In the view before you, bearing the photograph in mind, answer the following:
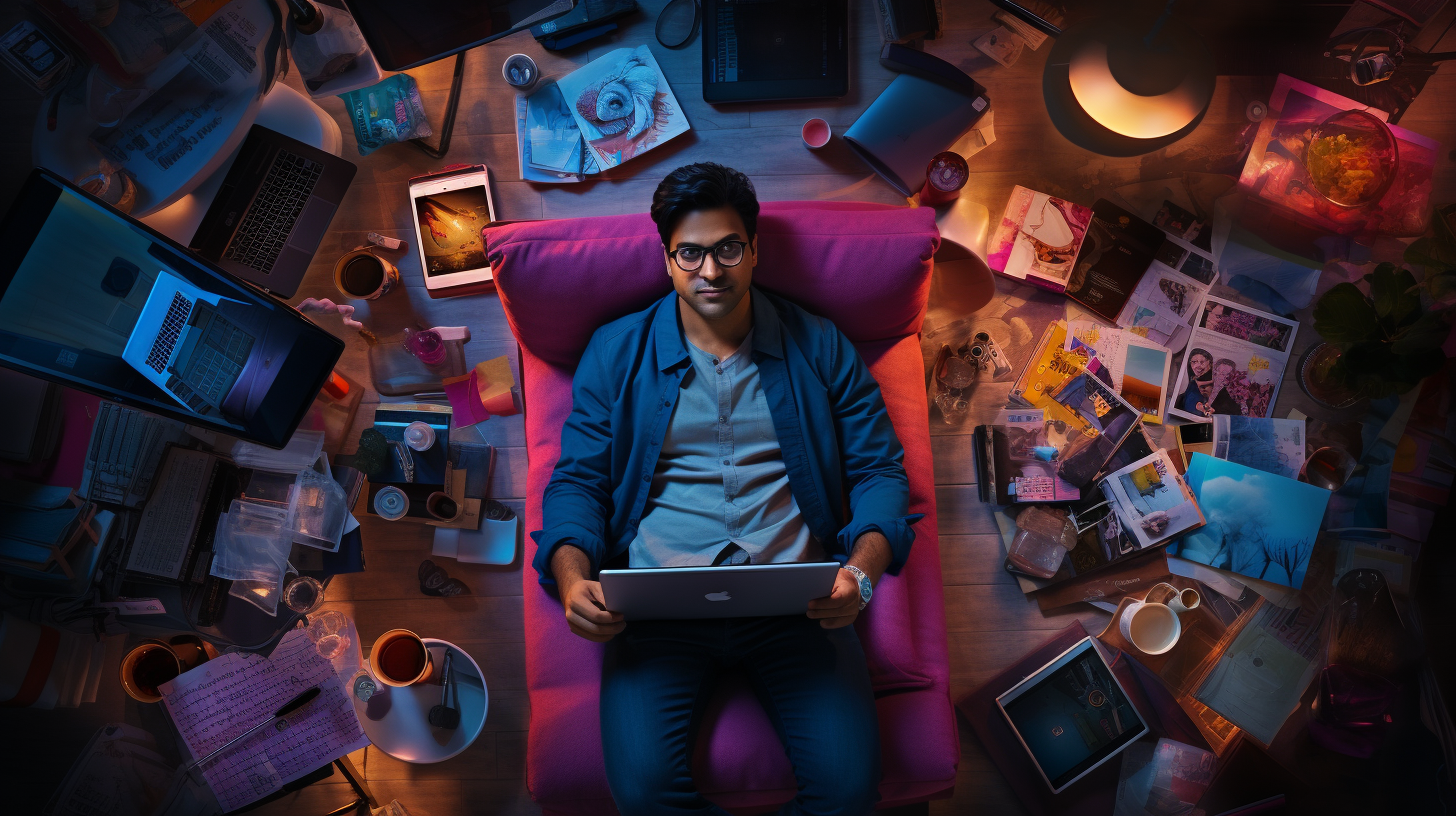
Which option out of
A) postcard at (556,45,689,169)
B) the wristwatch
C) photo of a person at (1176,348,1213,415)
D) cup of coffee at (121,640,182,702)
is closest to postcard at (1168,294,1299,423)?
photo of a person at (1176,348,1213,415)

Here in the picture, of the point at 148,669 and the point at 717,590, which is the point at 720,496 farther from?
the point at 148,669

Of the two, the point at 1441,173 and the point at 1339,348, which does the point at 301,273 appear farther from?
the point at 1441,173

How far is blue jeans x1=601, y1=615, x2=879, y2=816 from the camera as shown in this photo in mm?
1618

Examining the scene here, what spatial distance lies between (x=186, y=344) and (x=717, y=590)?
48.2 inches

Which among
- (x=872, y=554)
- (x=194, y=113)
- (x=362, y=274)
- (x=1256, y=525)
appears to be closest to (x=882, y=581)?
(x=872, y=554)

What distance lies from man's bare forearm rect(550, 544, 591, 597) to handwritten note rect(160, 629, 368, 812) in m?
0.86

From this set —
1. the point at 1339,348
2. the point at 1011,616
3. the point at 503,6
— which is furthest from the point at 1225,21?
the point at 503,6

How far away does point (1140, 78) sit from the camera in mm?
2088

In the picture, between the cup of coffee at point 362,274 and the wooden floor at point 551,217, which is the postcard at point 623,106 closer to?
the wooden floor at point 551,217

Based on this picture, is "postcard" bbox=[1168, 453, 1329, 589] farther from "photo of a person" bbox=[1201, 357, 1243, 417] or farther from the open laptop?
the open laptop

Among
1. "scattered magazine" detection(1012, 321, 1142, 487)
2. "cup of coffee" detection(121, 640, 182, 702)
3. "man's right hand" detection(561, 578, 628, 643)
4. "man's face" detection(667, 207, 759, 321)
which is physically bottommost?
"cup of coffee" detection(121, 640, 182, 702)

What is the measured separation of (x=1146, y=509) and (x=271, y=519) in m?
2.47

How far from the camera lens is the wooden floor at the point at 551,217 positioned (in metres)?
2.16

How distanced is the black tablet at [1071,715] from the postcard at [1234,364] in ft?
2.75
